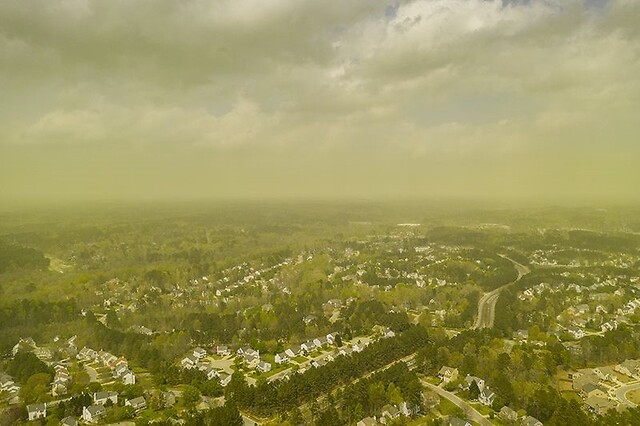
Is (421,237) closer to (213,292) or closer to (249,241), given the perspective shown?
(249,241)

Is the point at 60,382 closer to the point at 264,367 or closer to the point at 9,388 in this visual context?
the point at 9,388

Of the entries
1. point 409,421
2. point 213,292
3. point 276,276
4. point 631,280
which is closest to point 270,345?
point 409,421

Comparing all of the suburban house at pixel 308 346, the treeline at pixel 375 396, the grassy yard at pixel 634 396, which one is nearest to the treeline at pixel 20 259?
the suburban house at pixel 308 346

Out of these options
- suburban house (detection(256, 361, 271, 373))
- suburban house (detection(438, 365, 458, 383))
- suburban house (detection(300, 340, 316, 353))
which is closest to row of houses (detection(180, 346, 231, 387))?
suburban house (detection(256, 361, 271, 373))

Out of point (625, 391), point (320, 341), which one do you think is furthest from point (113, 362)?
point (625, 391)

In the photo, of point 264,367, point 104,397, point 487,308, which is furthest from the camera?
point 487,308

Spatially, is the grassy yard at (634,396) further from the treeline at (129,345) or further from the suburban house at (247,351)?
the treeline at (129,345)

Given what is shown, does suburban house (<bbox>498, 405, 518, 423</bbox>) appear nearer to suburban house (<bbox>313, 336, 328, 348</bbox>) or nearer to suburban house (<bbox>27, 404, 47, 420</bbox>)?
suburban house (<bbox>313, 336, 328, 348</bbox>)
